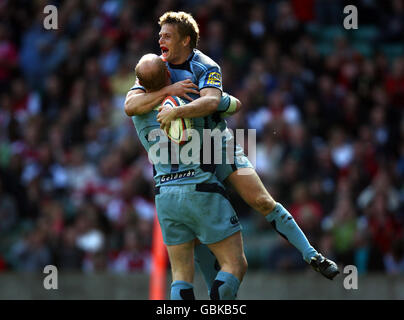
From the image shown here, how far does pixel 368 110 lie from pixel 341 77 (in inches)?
27.0

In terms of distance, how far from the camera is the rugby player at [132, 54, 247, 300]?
5738 mm

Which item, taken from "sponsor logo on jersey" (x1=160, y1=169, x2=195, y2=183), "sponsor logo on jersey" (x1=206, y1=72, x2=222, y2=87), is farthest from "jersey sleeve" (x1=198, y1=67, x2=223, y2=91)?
"sponsor logo on jersey" (x1=160, y1=169, x2=195, y2=183)

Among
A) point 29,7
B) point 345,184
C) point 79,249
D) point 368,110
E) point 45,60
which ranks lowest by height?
point 79,249

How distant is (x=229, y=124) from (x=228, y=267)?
17.8 feet

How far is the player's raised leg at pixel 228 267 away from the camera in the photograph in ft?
18.9

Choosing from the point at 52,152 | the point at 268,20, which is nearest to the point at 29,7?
A: the point at 52,152

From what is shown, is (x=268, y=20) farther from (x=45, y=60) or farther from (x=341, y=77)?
(x=45, y=60)

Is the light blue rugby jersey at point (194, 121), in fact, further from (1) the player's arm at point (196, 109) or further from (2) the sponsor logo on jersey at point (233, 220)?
(2) the sponsor logo on jersey at point (233, 220)

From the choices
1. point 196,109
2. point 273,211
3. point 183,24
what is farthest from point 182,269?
point 183,24

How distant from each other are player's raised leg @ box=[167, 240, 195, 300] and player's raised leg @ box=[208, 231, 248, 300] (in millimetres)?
167

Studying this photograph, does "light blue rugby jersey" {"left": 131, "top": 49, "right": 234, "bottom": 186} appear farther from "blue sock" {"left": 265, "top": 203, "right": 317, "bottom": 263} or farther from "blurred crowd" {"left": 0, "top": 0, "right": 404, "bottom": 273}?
"blurred crowd" {"left": 0, "top": 0, "right": 404, "bottom": 273}

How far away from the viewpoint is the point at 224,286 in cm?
574

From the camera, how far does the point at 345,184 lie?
10.5 metres

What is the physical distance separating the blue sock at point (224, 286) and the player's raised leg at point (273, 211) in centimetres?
61
